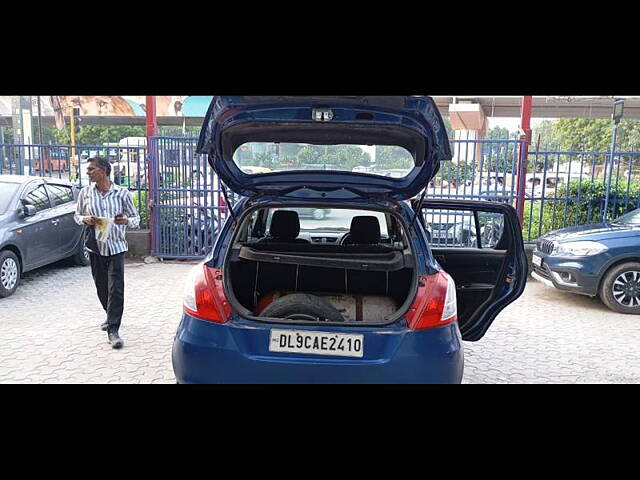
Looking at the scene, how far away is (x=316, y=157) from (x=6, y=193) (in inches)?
181

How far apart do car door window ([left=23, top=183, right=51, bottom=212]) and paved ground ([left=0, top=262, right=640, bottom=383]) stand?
1027mm

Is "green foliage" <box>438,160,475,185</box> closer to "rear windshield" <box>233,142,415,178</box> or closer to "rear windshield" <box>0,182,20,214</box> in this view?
"rear windshield" <box>233,142,415,178</box>

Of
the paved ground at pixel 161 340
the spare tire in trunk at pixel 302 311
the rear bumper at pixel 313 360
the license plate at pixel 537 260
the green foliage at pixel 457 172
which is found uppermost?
the green foliage at pixel 457 172

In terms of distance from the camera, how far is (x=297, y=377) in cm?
258

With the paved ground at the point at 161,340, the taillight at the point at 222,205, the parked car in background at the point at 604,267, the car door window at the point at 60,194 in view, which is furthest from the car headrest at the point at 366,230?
the car door window at the point at 60,194

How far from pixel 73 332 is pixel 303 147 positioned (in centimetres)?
286

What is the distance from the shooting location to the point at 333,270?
3.65m

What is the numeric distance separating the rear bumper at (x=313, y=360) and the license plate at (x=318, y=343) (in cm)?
3

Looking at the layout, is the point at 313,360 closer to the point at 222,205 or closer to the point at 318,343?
the point at 318,343

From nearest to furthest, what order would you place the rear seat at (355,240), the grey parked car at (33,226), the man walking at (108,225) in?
the rear seat at (355,240)
the man walking at (108,225)
the grey parked car at (33,226)

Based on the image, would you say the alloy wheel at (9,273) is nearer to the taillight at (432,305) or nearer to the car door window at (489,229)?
the taillight at (432,305)

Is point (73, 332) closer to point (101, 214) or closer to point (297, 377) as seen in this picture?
point (101, 214)

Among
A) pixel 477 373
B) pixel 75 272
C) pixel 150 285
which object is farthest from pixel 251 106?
pixel 75 272

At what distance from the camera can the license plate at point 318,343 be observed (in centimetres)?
262
